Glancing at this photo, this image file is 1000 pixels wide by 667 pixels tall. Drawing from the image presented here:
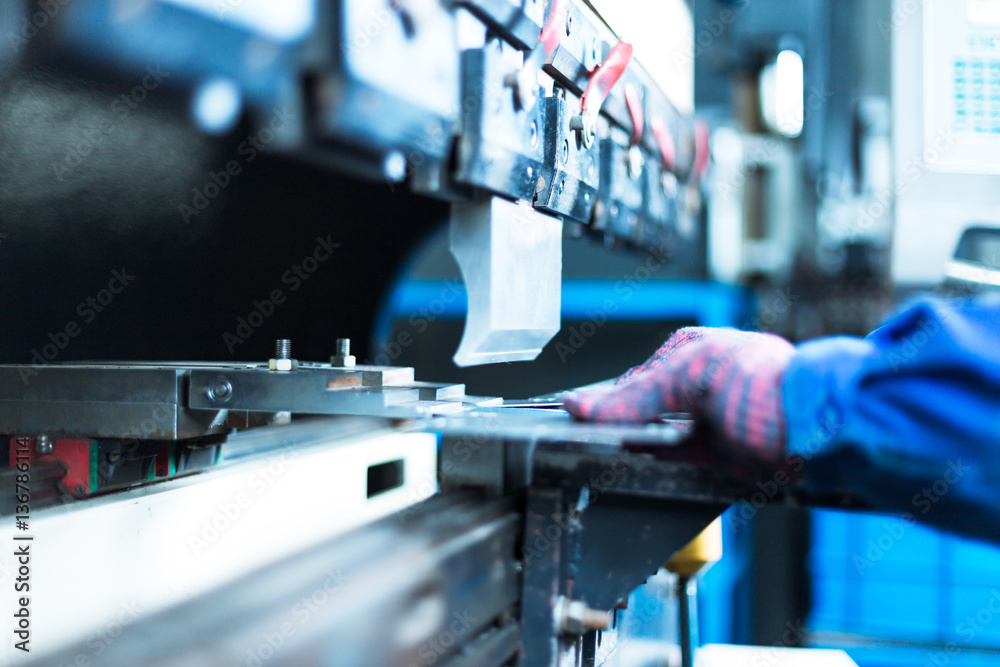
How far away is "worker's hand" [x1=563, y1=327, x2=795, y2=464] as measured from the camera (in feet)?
2.11

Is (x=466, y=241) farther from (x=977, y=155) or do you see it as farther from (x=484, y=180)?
(x=977, y=155)

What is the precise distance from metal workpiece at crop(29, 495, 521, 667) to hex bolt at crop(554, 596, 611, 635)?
0.05 metres

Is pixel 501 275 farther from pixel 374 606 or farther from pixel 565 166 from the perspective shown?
pixel 374 606

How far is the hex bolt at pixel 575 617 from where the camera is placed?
0.82 meters

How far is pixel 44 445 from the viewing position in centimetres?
95

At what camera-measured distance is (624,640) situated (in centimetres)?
129

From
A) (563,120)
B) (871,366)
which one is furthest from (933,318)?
(563,120)
